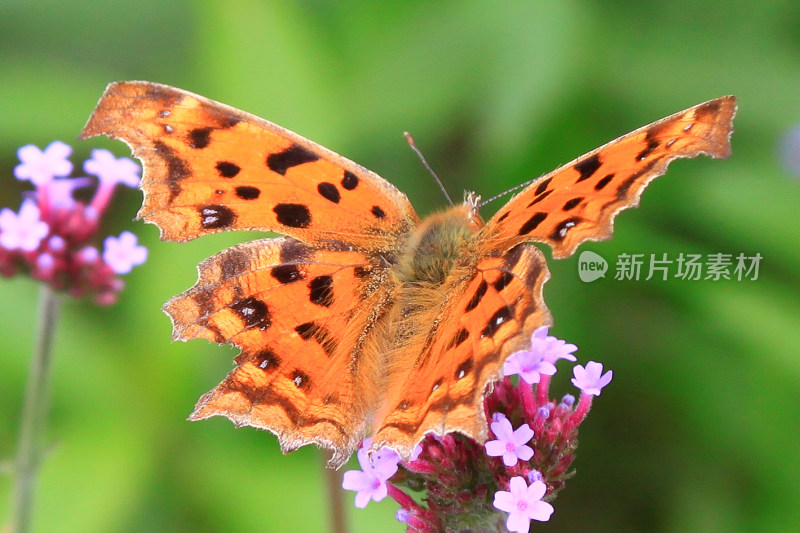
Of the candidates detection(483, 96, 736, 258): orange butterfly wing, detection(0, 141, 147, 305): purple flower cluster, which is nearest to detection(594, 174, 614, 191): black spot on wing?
detection(483, 96, 736, 258): orange butterfly wing

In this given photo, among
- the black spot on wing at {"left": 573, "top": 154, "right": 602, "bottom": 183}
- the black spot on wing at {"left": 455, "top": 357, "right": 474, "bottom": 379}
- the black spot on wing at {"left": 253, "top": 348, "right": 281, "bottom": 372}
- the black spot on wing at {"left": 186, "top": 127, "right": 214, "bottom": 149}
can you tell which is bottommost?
the black spot on wing at {"left": 253, "top": 348, "right": 281, "bottom": 372}

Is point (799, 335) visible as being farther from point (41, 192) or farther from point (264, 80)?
point (41, 192)

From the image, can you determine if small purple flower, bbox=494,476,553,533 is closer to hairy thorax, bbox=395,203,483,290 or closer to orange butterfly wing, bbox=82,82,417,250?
hairy thorax, bbox=395,203,483,290

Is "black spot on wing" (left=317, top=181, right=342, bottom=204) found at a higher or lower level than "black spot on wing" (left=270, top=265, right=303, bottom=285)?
higher

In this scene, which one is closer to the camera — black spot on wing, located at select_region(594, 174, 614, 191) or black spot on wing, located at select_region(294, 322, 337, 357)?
black spot on wing, located at select_region(594, 174, 614, 191)

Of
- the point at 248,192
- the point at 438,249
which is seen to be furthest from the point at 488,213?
the point at 248,192

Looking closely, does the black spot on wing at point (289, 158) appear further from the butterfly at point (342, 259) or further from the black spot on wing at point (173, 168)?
the black spot on wing at point (173, 168)

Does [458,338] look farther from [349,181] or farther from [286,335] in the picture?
[349,181]

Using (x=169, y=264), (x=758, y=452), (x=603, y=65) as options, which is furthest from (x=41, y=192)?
(x=758, y=452)
